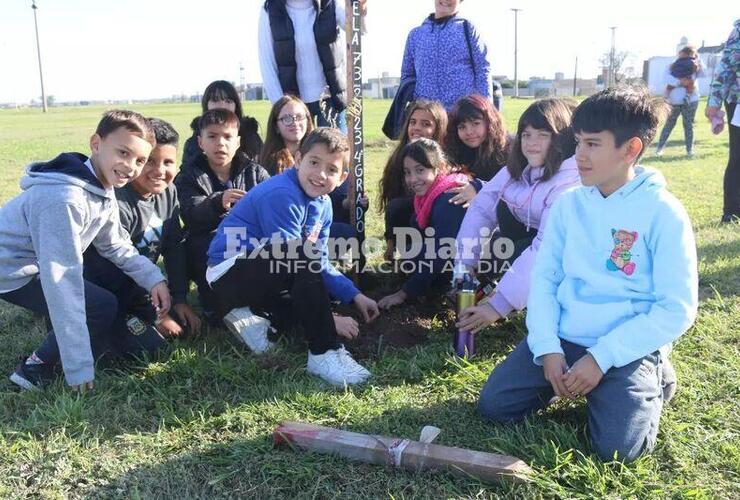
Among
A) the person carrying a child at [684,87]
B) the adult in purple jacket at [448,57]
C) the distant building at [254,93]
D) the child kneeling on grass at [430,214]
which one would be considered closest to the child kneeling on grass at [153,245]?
the child kneeling on grass at [430,214]

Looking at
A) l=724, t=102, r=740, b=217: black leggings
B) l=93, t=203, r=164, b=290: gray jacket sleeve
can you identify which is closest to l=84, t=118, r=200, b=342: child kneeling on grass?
l=93, t=203, r=164, b=290: gray jacket sleeve

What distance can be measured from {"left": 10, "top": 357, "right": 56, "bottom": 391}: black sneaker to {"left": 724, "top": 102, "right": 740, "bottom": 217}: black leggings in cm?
563

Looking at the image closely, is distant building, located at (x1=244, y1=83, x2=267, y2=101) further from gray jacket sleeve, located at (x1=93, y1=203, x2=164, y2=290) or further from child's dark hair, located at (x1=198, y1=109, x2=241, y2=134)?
gray jacket sleeve, located at (x1=93, y1=203, x2=164, y2=290)

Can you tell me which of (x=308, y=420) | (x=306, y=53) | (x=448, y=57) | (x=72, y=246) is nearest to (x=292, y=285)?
(x=308, y=420)

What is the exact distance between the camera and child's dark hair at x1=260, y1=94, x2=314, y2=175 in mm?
4376

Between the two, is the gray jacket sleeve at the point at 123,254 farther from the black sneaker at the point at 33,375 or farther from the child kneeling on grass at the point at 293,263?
the black sneaker at the point at 33,375

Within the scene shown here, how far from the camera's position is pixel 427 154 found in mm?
3941

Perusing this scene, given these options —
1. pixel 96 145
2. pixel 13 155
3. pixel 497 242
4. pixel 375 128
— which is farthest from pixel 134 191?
pixel 375 128

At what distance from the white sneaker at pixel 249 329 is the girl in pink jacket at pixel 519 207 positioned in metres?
1.07

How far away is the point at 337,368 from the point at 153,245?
56.2 inches

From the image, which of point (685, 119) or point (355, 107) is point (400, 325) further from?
point (685, 119)

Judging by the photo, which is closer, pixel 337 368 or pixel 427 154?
pixel 337 368

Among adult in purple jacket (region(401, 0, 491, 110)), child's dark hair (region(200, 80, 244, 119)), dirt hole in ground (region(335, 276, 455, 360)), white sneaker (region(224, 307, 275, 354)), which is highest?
adult in purple jacket (region(401, 0, 491, 110))

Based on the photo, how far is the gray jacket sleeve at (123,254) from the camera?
3127 millimetres
